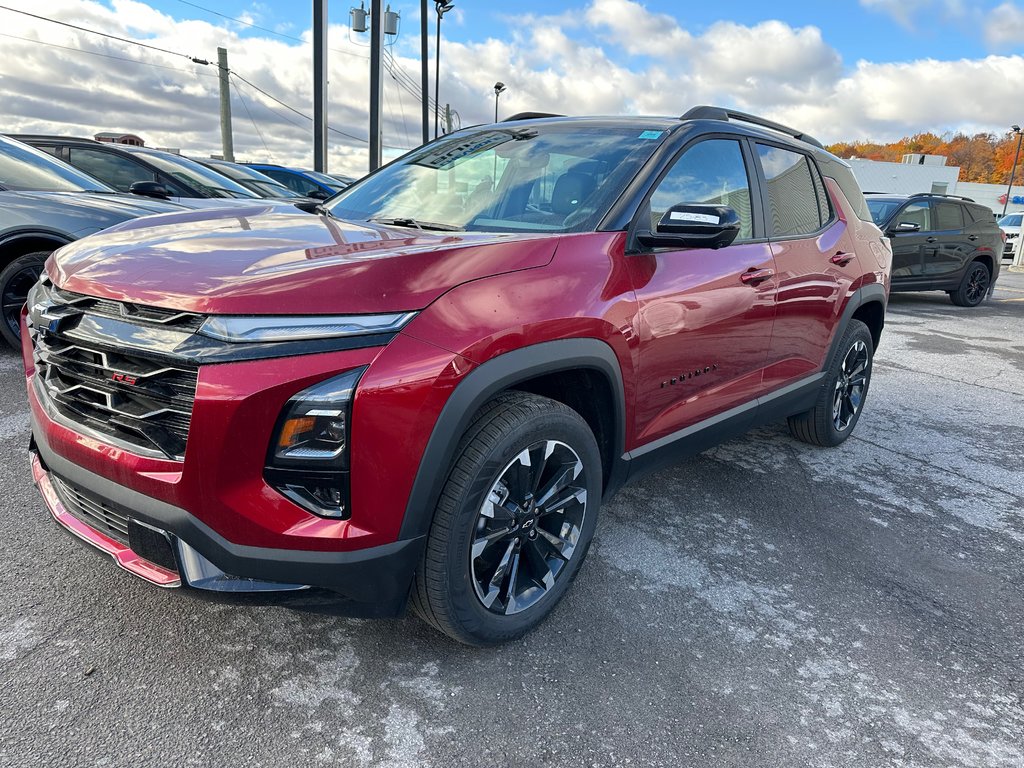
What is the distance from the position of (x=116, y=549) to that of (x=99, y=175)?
6.41m

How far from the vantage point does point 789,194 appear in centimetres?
363

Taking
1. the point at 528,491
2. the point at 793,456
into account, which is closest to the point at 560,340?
the point at 528,491

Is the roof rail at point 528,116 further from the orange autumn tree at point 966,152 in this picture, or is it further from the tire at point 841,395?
the orange autumn tree at point 966,152

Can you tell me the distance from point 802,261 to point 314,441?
2715 millimetres

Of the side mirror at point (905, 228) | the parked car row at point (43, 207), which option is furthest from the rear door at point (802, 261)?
the side mirror at point (905, 228)

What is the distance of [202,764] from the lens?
1.77 meters

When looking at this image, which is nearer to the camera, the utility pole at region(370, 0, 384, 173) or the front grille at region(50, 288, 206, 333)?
the front grille at region(50, 288, 206, 333)

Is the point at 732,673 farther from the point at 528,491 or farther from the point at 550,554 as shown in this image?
the point at 528,491

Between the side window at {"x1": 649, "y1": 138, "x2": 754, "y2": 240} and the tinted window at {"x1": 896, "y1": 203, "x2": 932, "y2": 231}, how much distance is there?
28.2 feet

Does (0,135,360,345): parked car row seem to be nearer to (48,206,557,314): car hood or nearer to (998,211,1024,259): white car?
(48,206,557,314): car hood

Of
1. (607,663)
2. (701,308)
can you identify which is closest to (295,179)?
(701,308)

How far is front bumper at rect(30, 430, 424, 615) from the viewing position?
5.88 ft

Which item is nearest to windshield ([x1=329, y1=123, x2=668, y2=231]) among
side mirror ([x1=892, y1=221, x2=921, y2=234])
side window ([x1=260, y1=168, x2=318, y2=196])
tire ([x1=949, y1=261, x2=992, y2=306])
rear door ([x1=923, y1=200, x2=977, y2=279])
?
side mirror ([x1=892, y1=221, x2=921, y2=234])

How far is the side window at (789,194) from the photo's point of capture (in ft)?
11.3
